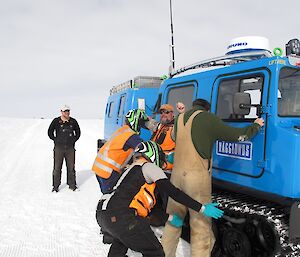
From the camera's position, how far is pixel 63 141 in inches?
313

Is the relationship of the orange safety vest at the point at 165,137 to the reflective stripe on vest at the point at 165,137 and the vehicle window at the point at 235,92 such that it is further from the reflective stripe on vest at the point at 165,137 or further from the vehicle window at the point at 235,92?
the vehicle window at the point at 235,92

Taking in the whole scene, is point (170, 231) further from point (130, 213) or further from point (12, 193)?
point (12, 193)

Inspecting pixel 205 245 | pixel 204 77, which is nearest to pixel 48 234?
pixel 205 245

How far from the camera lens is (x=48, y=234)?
5094mm

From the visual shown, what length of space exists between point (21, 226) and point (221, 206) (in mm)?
3281

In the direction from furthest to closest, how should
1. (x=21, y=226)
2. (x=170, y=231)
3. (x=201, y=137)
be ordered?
(x=21, y=226)
(x=170, y=231)
(x=201, y=137)

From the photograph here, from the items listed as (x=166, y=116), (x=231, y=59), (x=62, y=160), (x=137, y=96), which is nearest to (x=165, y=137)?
(x=166, y=116)

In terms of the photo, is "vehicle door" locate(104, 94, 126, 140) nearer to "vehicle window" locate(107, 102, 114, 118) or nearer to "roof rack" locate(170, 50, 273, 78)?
"vehicle window" locate(107, 102, 114, 118)

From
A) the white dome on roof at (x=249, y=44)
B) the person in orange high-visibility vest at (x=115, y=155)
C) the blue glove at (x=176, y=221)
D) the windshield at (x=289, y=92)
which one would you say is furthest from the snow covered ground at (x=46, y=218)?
the white dome on roof at (x=249, y=44)

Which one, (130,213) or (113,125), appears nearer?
(130,213)

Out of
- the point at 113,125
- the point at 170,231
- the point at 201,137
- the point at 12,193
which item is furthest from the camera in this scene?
the point at 113,125

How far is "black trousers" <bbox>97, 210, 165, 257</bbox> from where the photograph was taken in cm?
291

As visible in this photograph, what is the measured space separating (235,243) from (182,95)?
2.43 metres

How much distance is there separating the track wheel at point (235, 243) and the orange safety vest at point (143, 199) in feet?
4.90
